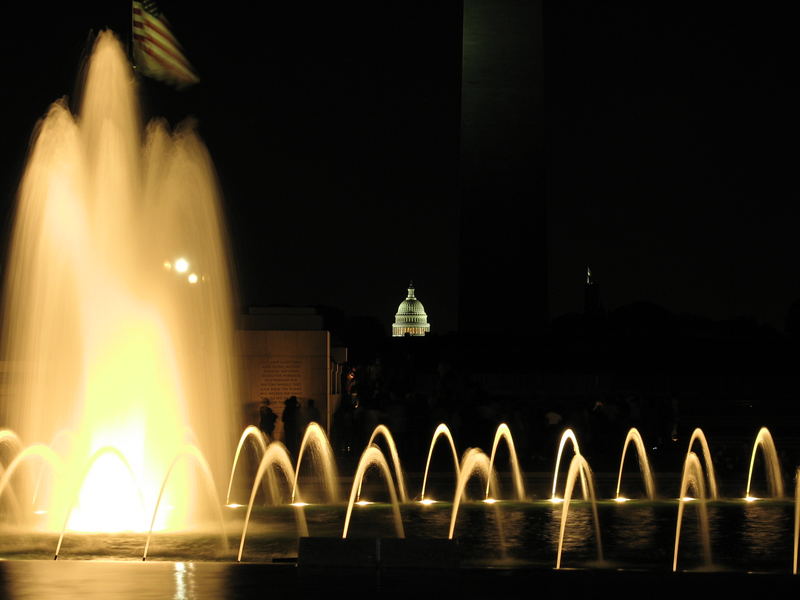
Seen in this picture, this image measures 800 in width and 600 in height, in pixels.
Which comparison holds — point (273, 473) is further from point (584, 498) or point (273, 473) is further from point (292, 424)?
point (584, 498)

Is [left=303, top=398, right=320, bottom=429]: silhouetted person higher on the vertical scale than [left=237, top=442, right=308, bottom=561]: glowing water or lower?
higher

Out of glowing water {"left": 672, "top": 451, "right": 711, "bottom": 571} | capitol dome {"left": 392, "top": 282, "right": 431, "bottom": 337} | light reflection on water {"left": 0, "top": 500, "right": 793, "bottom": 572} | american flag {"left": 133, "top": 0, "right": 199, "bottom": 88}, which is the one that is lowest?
light reflection on water {"left": 0, "top": 500, "right": 793, "bottom": 572}

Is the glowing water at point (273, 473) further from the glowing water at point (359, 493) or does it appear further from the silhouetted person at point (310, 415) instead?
the silhouetted person at point (310, 415)

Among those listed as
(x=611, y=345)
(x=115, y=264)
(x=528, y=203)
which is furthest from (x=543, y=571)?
(x=611, y=345)

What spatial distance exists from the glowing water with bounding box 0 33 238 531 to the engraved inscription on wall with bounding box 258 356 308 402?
16.9ft

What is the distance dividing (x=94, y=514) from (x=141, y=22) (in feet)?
31.8

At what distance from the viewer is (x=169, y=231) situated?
16234 mm

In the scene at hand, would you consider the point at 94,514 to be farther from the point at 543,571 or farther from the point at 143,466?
the point at 543,571

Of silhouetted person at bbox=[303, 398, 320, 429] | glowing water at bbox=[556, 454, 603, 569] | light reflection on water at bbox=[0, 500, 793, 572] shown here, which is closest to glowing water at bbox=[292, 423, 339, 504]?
silhouetted person at bbox=[303, 398, 320, 429]

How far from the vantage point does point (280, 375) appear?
22750 mm

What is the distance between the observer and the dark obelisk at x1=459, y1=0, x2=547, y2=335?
45000 mm

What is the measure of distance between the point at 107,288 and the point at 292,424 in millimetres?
5721

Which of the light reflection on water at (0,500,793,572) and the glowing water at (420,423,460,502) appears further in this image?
the glowing water at (420,423,460,502)

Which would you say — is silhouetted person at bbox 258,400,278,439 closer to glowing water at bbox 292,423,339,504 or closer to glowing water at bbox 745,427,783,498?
glowing water at bbox 292,423,339,504
